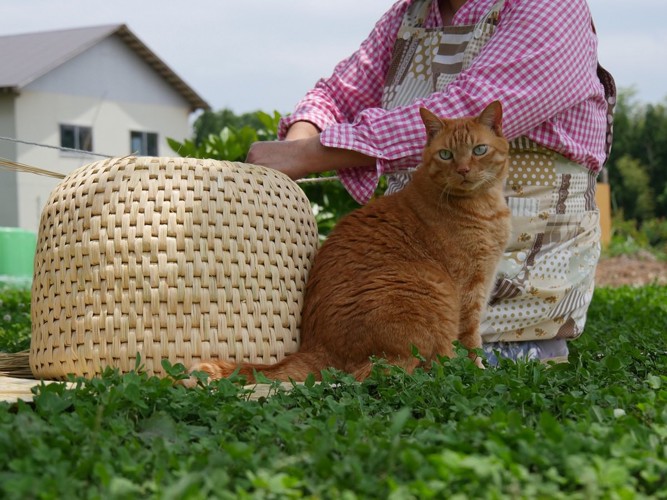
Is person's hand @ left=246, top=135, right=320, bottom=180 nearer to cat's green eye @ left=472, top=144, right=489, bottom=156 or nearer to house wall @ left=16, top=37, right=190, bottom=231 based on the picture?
cat's green eye @ left=472, top=144, right=489, bottom=156

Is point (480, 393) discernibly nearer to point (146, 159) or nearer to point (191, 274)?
point (191, 274)

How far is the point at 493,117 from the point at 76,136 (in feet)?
53.0

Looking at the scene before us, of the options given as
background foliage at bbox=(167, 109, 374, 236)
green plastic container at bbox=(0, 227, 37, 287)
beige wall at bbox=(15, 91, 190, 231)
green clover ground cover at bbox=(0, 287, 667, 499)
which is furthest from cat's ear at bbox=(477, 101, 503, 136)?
beige wall at bbox=(15, 91, 190, 231)

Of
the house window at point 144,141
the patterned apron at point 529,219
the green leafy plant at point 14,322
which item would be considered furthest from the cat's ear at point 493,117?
the house window at point 144,141

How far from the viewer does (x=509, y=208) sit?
3.10m

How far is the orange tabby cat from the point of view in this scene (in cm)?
261

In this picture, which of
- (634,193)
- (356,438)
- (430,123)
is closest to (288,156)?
(430,123)

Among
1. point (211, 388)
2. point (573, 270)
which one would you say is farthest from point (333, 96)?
point (211, 388)

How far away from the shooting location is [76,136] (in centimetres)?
1764

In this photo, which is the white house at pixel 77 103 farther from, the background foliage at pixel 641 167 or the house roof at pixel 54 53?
the background foliage at pixel 641 167

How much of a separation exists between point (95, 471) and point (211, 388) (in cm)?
69

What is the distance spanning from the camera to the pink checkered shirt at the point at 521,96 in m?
2.87

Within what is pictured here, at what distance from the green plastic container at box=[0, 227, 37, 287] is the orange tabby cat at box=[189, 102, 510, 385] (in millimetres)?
6747

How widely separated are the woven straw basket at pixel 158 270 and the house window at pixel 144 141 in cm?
1659
